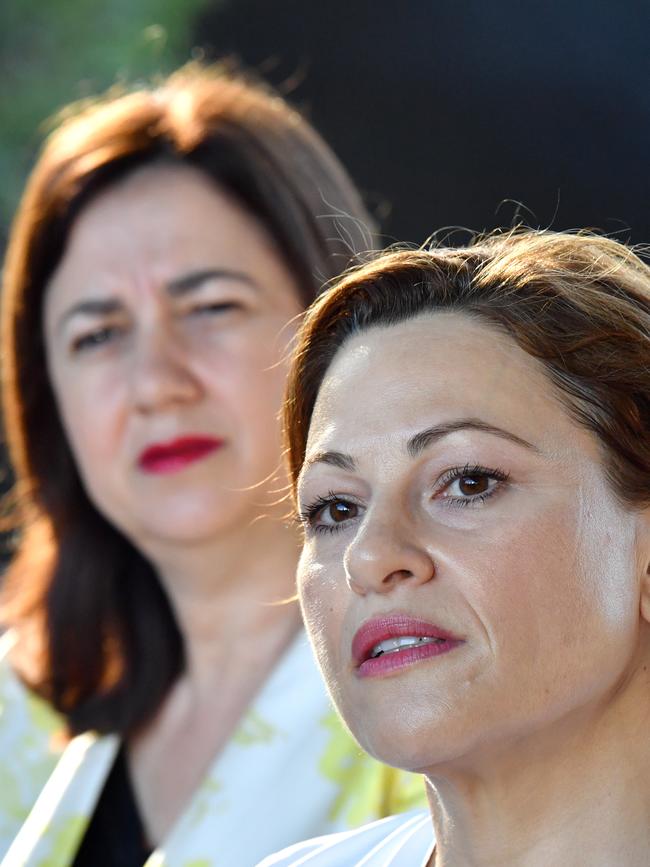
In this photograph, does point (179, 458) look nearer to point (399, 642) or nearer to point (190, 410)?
point (190, 410)

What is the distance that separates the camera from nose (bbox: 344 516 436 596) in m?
1.06

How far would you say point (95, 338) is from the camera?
6.48 ft

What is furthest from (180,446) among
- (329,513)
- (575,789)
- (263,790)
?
(575,789)

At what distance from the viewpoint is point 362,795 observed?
1641mm

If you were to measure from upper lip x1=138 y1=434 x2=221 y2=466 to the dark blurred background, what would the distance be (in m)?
1.03

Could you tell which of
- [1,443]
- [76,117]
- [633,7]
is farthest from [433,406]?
[1,443]

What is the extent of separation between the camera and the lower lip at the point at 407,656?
1.05 m

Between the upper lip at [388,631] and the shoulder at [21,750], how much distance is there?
1.06 meters

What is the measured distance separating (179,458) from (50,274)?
364 mm

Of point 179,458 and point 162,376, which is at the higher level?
point 162,376

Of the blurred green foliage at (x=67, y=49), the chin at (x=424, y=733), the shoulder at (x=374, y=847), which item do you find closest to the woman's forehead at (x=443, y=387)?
the chin at (x=424, y=733)

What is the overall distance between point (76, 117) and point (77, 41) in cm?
143

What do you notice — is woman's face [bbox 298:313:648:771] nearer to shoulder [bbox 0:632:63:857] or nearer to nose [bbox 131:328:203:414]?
nose [bbox 131:328:203:414]

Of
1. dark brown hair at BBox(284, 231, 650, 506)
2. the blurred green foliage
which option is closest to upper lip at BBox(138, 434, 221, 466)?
dark brown hair at BBox(284, 231, 650, 506)
